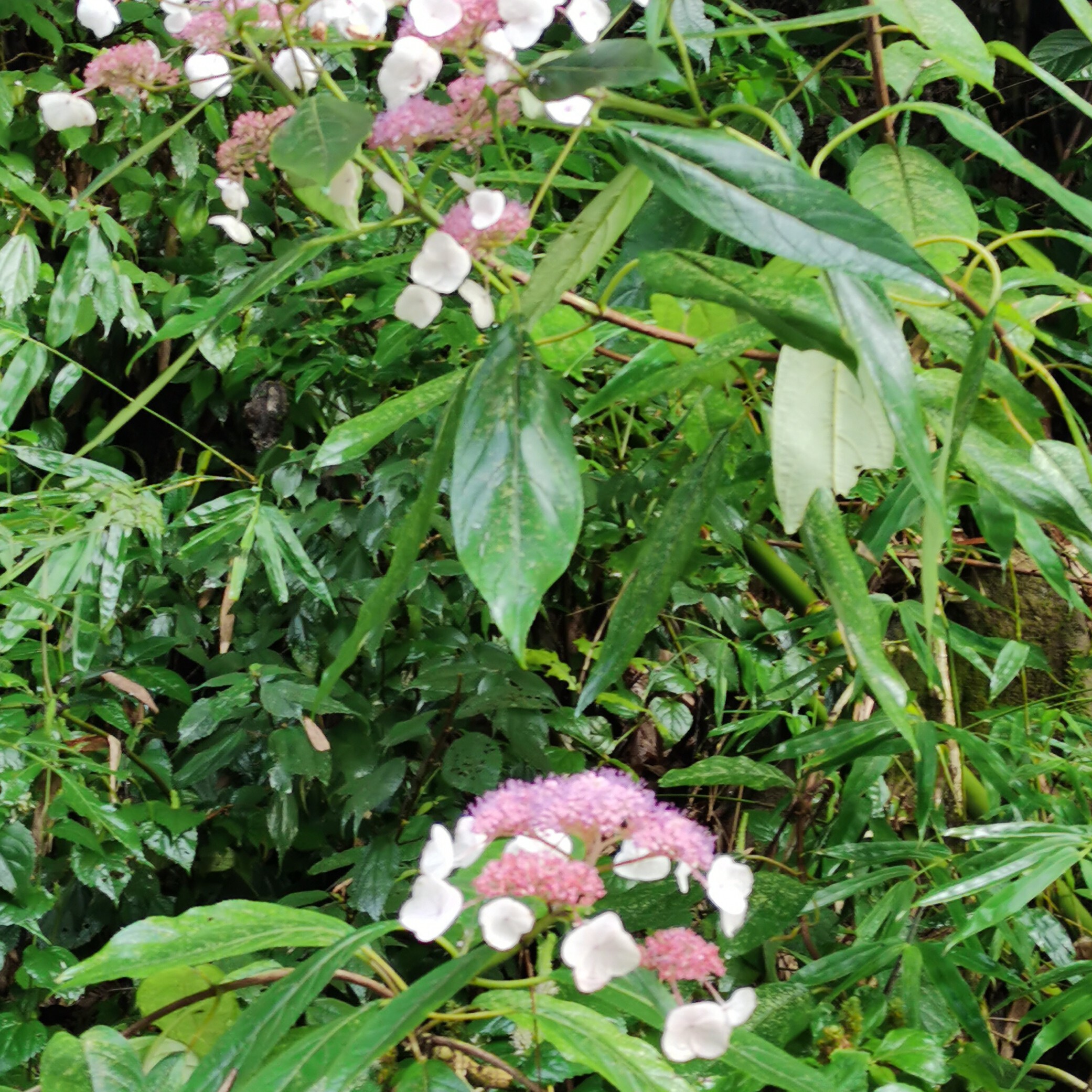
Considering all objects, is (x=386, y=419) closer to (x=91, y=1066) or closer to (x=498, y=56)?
(x=498, y=56)

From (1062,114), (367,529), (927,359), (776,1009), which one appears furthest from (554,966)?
(1062,114)

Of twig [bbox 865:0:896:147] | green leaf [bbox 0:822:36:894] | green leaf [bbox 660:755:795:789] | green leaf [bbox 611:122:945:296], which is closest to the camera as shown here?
green leaf [bbox 611:122:945:296]

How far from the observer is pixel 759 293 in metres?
0.38

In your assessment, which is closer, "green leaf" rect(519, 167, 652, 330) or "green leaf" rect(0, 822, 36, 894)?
"green leaf" rect(519, 167, 652, 330)

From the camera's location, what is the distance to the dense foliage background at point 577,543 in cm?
38

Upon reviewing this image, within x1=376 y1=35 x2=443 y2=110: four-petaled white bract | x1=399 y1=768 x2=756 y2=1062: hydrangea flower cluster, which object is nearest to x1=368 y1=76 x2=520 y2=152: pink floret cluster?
x1=376 y1=35 x2=443 y2=110: four-petaled white bract

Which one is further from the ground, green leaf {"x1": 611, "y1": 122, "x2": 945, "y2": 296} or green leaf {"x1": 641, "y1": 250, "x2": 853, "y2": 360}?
green leaf {"x1": 611, "y1": 122, "x2": 945, "y2": 296}

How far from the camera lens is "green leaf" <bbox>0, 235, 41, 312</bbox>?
1247 millimetres

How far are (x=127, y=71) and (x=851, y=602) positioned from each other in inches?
14.1

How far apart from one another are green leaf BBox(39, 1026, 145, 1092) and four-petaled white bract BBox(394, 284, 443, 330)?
324 mm

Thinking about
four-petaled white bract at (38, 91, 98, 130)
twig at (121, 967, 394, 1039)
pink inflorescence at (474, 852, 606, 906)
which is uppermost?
four-petaled white bract at (38, 91, 98, 130)

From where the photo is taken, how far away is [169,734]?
1.18 meters

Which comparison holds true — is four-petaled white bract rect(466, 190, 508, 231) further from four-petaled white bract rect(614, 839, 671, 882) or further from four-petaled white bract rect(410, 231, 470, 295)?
four-petaled white bract rect(614, 839, 671, 882)

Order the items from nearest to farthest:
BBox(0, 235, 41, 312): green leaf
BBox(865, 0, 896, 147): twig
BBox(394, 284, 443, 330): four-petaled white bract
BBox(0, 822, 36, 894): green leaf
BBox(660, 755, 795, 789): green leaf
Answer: BBox(394, 284, 443, 330): four-petaled white bract, BBox(865, 0, 896, 147): twig, BBox(660, 755, 795, 789): green leaf, BBox(0, 822, 36, 894): green leaf, BBox(0, 235, 41, 312): green leaf
